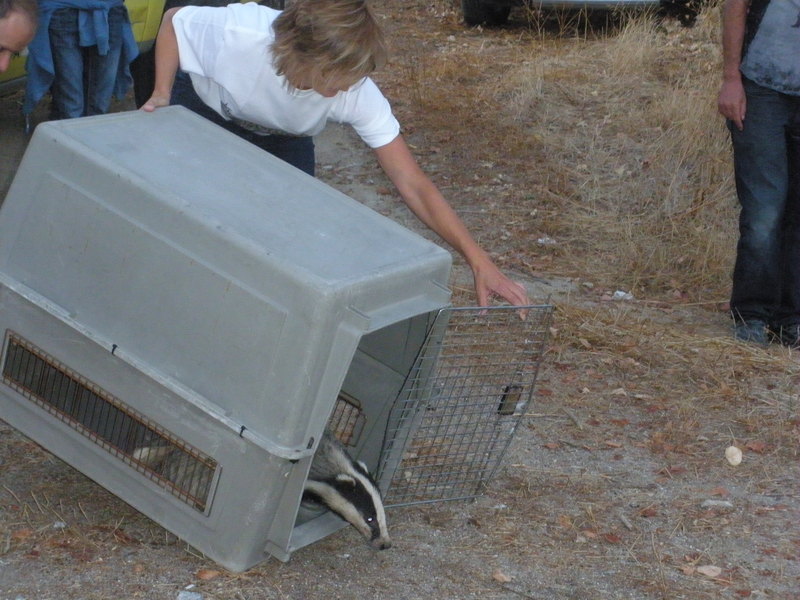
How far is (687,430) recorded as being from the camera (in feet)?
15.1

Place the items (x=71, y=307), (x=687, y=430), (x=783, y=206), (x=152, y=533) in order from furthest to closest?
(x=783, y=206)
(x=687, y=430)
(x=152, y=533)
(x=71, y=307)

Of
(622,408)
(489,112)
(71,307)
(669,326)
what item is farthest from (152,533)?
(489,112)

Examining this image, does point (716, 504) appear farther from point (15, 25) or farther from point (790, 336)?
point (15, 25)

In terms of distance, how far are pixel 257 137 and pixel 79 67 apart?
1619mm

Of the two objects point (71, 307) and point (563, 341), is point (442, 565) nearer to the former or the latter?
point (71, 307)

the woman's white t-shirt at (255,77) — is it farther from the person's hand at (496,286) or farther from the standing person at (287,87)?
the person's hand at (496,286)

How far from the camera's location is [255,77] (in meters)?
3.74

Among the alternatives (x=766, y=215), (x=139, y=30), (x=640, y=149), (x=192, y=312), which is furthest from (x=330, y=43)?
(x=640, y=149)

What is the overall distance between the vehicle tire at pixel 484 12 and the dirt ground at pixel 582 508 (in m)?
5.18

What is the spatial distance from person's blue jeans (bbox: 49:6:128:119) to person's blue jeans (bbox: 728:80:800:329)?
305 centimetres

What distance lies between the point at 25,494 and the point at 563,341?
2719 millimetres

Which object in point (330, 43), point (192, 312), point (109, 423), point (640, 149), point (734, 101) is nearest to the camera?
point (192, 312)

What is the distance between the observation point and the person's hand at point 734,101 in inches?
203

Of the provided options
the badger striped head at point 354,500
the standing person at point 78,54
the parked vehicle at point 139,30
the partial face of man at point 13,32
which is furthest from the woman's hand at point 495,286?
the parked vehicle at point 139,30
